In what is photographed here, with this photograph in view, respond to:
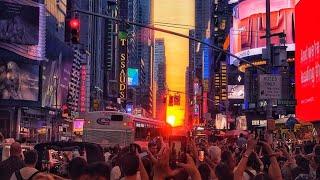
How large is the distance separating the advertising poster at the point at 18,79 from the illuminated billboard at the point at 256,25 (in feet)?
87.7

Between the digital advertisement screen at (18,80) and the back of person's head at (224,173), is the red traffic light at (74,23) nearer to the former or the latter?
the back of person's head at (224,173)

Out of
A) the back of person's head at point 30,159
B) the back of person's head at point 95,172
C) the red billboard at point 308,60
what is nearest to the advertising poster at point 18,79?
the red billboard at point 308,60

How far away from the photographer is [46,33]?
88.4m

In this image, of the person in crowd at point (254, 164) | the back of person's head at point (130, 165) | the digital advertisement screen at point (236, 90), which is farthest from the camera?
the digital advertisement screen at point (236, 90)

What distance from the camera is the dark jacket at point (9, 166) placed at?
1029cm

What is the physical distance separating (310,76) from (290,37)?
5129 cm

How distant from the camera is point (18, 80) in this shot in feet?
262

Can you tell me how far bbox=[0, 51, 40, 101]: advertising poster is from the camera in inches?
3078

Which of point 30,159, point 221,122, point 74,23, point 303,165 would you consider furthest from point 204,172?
point 221,122

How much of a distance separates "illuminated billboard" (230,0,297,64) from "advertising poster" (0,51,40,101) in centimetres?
2672

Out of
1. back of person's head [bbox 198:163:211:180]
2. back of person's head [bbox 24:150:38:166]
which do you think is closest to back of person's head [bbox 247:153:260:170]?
back of person's head [bbox 198:163:211:180]

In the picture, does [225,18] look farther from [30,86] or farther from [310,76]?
[310,76]

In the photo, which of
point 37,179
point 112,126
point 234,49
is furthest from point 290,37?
point 37,179

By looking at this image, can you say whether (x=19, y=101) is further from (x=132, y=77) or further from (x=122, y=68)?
(x=132, y=77)
